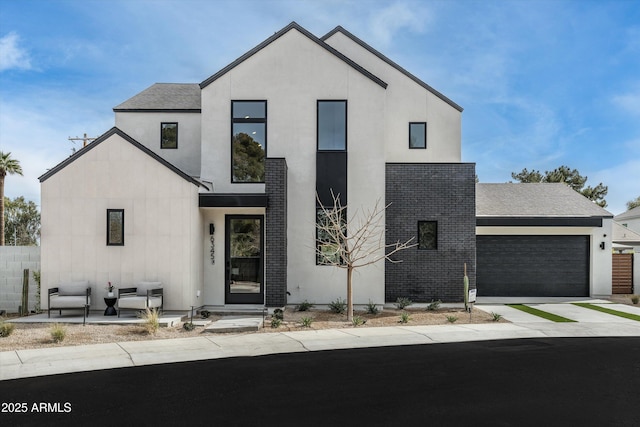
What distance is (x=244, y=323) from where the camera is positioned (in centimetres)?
1080

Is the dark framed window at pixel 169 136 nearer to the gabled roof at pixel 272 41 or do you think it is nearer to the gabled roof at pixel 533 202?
the gabled roof at pixel 272 41

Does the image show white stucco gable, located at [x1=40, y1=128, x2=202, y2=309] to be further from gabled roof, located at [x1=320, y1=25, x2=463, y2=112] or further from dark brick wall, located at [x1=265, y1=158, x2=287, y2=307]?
gabled roof, located at [x1=320, y1=25, x2=463, y2=112]

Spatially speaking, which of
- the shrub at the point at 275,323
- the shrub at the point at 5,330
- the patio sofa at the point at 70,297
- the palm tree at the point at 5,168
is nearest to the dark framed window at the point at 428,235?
the shrub at the point at 275,323

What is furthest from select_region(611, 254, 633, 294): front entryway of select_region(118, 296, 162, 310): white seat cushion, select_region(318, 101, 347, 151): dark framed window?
select_region(118, 296, 162, 310): white seat cushion

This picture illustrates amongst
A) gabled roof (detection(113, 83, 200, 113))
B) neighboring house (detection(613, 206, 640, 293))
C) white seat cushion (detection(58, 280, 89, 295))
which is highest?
gabled roof (detection(113, 83, 200, 113))

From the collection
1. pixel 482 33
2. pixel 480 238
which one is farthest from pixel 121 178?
pixel 482 33

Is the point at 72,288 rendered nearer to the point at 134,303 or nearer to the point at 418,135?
the point at 134,303

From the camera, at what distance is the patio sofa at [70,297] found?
37.4 ft

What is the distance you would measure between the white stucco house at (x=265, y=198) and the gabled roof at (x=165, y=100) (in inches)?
129

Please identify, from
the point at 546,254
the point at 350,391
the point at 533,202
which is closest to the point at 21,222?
the point at 533,202

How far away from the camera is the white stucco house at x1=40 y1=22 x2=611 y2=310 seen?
39.8ft

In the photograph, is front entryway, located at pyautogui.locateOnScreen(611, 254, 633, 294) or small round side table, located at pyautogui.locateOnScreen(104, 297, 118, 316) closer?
small round side table, located at pyautogui.locateOnScreen(104, 297, 118, 316)

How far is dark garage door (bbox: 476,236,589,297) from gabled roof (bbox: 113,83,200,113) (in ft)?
41.6

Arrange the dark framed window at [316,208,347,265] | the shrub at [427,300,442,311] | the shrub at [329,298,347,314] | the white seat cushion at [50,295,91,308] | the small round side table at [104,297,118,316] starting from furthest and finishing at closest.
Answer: the dark framed window at [316,208,347,265] → the shrub at [427,300,442,311] → the shrub at [329,298,347,314] → the small round side table at [104,297,118,316] → the white seat cushion at [50,295,91,308]
